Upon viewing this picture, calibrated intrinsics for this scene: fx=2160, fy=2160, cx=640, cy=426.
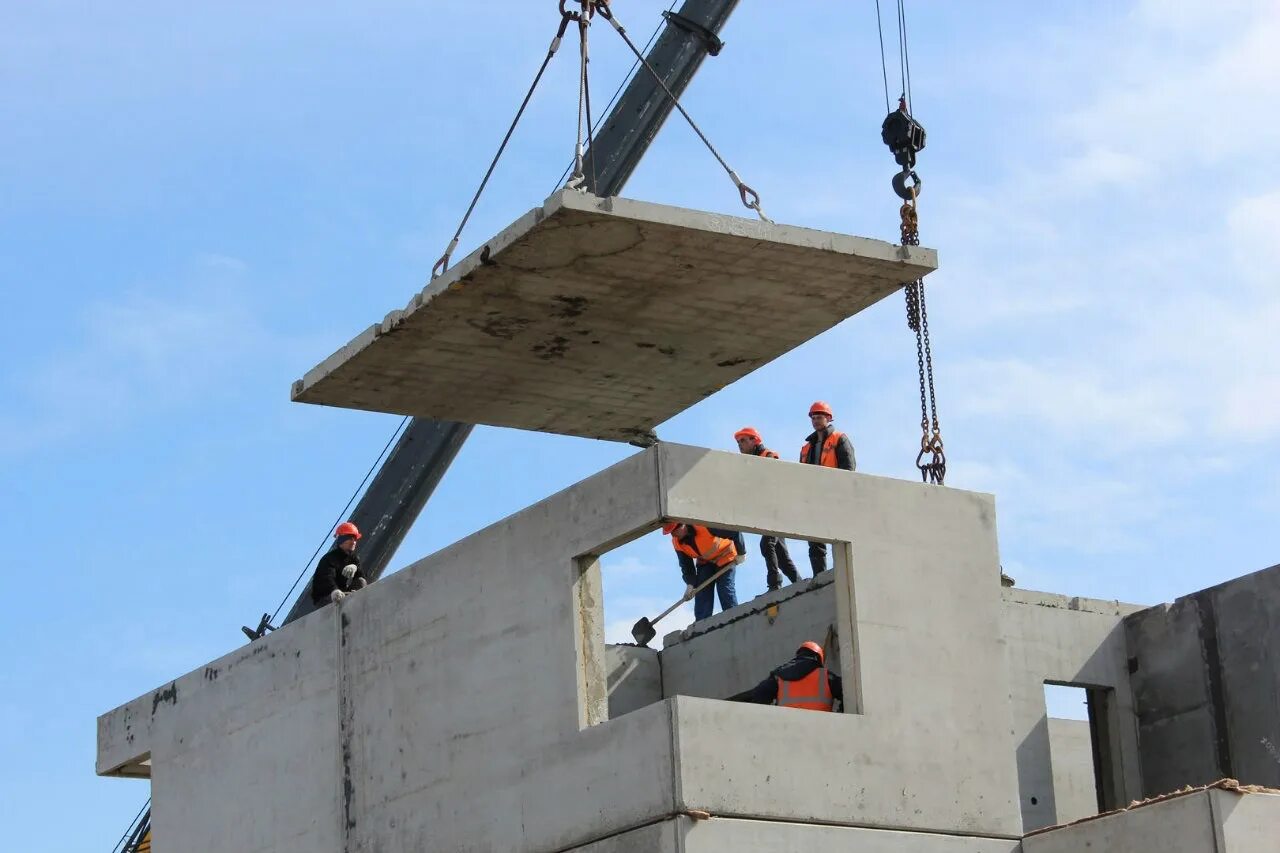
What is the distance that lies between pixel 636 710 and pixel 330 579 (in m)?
4.19

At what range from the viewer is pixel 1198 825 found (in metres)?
14.0

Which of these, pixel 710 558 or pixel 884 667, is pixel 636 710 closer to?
pixel 884 667

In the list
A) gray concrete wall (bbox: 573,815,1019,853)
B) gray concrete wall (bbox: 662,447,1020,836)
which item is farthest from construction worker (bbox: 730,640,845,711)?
gray concrete wall (bbox: 573,815,1019,853)

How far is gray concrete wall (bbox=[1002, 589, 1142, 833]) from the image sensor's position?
742 inches

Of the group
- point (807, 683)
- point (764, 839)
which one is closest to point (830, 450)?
point (807, 683)

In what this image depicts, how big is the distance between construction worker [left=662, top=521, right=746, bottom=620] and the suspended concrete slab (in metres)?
2.85

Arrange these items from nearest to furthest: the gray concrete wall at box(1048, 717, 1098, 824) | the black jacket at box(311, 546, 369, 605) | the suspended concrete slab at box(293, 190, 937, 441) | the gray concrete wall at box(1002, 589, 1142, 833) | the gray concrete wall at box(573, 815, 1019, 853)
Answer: the gray concrete wall at box(573, 815, 1019, 853) < the suspended concrete slab at box(293, 190, 937, 441) < the black jacket at box(311, 546, 369, 605) < the gray concrete wall at box(1002, 589, 1142, 833) < the gray concrete wall at box(1048, 717, 1098, 824)

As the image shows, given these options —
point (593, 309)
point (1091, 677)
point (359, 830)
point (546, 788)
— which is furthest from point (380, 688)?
point (1091, 677)

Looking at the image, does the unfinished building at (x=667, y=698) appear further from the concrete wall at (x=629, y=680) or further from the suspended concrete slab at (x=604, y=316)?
the concrete wall at (x=629, y=680)

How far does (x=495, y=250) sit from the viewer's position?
14055 mm

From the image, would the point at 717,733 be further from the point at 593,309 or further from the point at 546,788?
the point at 593,309

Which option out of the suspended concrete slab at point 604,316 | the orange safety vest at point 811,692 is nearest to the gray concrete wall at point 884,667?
the orange safety vest at point 811,692

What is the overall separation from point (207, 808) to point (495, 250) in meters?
7.09

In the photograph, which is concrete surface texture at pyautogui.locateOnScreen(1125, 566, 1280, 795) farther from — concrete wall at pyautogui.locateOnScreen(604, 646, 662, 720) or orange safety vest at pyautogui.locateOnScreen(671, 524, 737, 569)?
concrete wall at pyautogui.locateOnScreen(604, 646, 662, 720)
